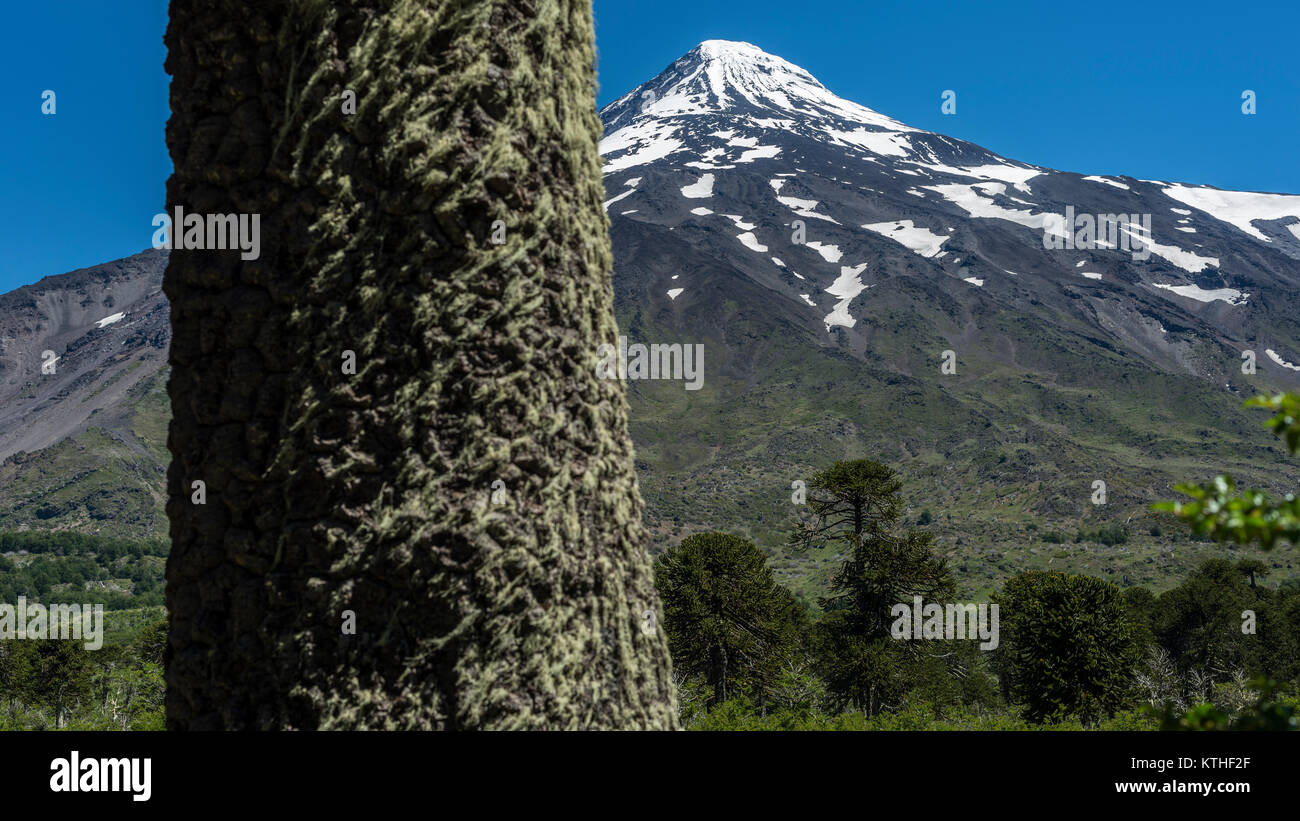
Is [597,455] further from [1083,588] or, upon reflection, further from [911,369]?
[911,369]

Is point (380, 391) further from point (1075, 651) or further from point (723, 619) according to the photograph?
point (1075, 651)

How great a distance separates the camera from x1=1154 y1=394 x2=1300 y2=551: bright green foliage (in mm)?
1954

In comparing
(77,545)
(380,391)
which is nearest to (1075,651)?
(380,391)

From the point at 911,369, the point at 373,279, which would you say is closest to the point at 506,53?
the point at 373,279

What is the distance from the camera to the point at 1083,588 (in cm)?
2244

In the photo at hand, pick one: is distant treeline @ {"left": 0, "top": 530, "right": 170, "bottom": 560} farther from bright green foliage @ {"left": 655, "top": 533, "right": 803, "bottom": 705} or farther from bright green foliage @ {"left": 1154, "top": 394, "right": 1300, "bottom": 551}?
bright green foliage @ {"left": 1154, "top": 394, "right": 1300, "bottom": 551}

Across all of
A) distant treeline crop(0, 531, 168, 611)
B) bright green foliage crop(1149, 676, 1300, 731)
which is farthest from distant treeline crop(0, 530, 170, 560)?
bright green foliage crop(1149, 676, 1300, 731)

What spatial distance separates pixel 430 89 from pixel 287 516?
1.43m

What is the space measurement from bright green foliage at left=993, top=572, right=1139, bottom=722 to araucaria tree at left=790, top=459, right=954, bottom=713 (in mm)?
2427

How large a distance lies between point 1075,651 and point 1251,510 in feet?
72.1

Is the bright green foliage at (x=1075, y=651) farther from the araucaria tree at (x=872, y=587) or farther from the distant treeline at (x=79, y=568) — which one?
the distant treeline at (x=79, y=568)

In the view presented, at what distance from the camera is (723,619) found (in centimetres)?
2322

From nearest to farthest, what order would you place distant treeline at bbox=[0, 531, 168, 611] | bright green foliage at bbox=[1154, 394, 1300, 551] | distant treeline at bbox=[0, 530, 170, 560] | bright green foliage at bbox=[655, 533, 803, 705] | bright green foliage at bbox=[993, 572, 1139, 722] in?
bright green foliage at bbox=[1154, 394, 1300, 551], bright green foliage at bbox=[993, 572, 1139, 722], bright green foliage at bbox=[655, 533, 803, 705], distant treeline at bbox=[0, 531, 168, 611], distant treeline at bbox=[0, 530, 170, 560]

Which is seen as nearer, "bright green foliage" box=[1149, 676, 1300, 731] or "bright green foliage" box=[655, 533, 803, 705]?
"bright green foliage" box=[1149, 676, 1300, 731]
